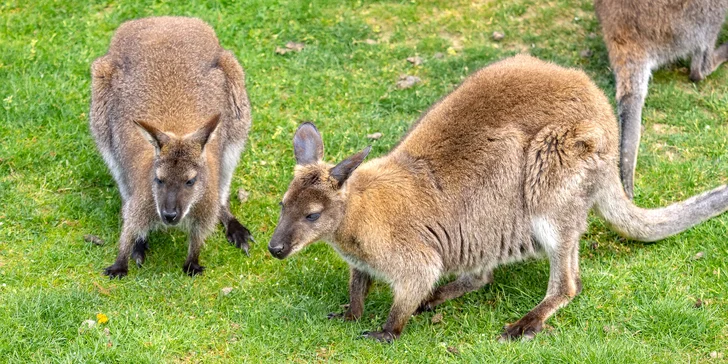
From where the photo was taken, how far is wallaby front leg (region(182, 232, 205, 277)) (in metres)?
5.79

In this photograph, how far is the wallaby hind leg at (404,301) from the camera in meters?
5.16

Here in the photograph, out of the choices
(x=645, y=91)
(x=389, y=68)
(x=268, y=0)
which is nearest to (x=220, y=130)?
(x=389, y=68)

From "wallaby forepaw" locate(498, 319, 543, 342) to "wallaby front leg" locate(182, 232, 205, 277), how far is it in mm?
1929

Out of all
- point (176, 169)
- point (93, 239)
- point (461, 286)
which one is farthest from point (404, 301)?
point (93, 239)

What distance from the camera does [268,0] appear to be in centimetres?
847

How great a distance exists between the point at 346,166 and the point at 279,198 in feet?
5.79

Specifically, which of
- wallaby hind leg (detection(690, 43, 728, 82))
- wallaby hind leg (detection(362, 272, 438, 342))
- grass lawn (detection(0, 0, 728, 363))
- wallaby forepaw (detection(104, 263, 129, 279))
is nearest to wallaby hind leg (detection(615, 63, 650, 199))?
grass lawn (detection(0, 0, 728, 363))

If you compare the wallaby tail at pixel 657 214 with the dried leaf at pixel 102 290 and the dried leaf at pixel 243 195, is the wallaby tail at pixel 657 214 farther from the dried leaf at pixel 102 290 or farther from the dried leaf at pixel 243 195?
the dried leaf at pixel 102 290

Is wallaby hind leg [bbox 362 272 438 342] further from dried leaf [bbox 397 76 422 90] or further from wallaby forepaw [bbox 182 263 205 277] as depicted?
dried leaf [bbox 397 76 422 90]

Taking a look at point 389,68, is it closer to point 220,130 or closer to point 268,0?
point 268,0

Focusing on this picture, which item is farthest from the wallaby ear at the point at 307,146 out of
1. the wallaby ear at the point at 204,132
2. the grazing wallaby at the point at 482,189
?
the wallaby ear at the point at 204,132

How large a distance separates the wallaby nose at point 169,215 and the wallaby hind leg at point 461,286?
1.58 metres

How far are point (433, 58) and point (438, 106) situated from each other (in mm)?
2372

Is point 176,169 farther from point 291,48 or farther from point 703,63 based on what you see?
point 703,63
